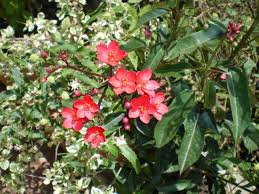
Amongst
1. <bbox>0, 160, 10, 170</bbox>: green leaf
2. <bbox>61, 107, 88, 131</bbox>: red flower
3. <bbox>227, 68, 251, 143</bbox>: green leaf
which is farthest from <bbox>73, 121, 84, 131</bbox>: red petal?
<bbox>0, 160, 10, 170</bbox>: green leaf

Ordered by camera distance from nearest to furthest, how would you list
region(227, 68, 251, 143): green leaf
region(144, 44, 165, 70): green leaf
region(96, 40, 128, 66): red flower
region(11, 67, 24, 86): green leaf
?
region(227, 68, 251, 143): green leaf < region(96, 40, 128, 66): red flower < region(144, 44, 165, 70): green leaf < region(11, 67, 24, 86): green leaf

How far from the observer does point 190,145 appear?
171 cm

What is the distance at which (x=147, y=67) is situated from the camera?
1.79 m

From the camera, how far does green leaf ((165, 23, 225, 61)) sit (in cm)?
166

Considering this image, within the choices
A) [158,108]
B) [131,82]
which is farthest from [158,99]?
[131,82]

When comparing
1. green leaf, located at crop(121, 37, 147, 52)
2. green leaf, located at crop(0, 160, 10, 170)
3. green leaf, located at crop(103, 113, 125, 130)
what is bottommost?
green leaf, located at crop(0, 160, 10, 170)

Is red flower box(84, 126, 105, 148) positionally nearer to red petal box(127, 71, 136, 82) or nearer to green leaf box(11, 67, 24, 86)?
red petal box(127, 71, 136, 82)

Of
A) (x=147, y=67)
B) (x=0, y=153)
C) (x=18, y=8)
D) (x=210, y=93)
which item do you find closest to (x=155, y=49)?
(x=147, y=67)

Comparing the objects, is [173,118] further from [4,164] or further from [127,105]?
[4,164]

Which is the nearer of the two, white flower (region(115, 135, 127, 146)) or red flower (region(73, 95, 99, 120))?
red flower (region(73, 95, 99, 120))

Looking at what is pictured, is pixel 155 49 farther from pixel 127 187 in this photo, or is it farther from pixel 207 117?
pixel 127 187

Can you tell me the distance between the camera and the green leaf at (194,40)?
166cm

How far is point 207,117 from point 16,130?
34.7 inches

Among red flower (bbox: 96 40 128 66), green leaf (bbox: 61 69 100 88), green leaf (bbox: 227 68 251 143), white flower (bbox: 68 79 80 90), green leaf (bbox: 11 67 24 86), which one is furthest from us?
green leaf (bbox: 11 67 24 86)
